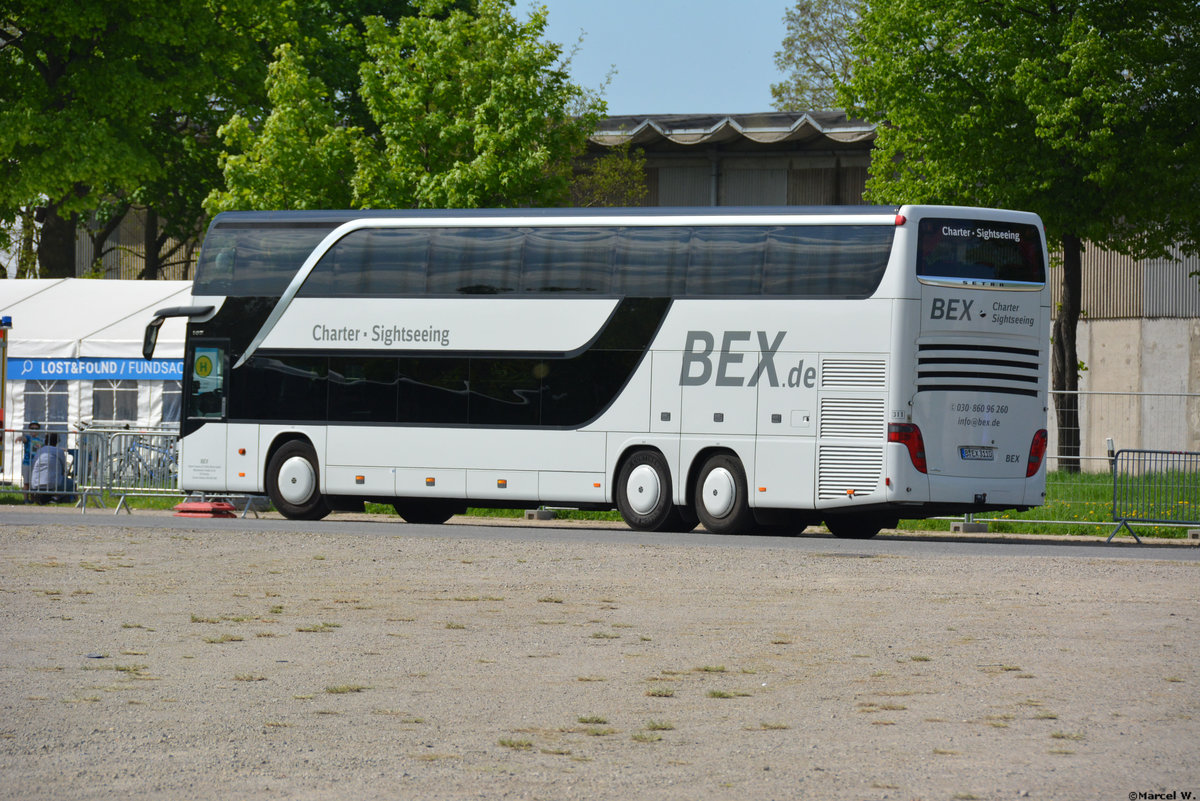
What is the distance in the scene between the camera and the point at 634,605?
45.2 ft

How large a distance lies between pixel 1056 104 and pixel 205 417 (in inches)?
679

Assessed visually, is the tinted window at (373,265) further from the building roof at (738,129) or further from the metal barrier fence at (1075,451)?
the building roof at (738,129)

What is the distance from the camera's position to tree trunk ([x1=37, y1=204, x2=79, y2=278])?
4247 cm

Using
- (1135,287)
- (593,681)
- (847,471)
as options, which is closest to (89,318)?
(847,471)

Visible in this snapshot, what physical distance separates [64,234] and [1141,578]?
1316 inches

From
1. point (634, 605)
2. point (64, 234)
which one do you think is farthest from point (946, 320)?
point (64, 234)

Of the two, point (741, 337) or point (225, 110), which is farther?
point (225, 110)

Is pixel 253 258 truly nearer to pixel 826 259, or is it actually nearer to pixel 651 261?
pixel 651 261

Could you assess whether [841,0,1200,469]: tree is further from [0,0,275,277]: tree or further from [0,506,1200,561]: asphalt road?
[0,0,275,277]: tree

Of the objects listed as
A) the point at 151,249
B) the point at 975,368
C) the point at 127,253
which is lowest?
the point at 975,368

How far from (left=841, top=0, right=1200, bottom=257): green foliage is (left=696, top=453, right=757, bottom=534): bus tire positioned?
43.4ft

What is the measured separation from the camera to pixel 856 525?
77.3ft

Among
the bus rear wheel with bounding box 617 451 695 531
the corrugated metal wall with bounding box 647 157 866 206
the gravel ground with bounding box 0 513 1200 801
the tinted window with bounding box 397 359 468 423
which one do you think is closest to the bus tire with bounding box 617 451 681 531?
the bus rear wheel with bounding box 617 451 695 531

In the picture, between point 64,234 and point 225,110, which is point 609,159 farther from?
point 64,234
